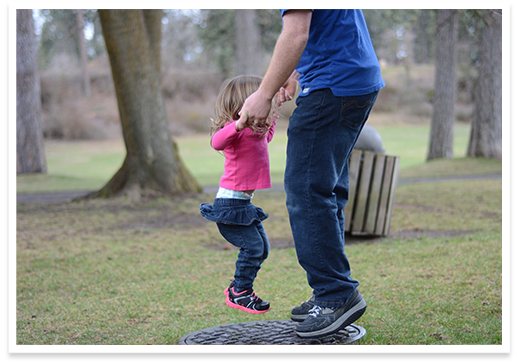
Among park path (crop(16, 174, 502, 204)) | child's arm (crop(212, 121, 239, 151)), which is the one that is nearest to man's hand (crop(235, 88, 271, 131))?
child's arm (crop(212, 121, 239, 151))

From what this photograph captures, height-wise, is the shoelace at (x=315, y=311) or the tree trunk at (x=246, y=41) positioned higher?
the tree trunk at (x=246, y=41)

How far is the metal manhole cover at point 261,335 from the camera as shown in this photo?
2898 millimetres

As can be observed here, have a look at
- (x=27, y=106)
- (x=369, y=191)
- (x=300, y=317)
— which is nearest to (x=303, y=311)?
(x=300, y=317)

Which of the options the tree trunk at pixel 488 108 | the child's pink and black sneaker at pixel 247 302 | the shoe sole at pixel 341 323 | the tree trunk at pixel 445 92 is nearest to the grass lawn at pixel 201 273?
the shoe sole at pixel 341 323

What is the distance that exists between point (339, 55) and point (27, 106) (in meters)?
15.2

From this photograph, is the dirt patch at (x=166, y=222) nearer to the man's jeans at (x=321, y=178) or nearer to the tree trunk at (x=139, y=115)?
the tree trunk at (x=139, y=115)

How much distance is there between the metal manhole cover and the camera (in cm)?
290

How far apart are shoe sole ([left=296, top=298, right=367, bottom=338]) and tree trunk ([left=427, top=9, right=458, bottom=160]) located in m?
14.1

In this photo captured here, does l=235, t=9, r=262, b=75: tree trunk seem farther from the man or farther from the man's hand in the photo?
the man's hand

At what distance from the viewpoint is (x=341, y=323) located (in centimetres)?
275

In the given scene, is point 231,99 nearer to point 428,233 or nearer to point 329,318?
point 329,318

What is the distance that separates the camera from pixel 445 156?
626 inches

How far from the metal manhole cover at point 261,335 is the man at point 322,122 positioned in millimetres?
148
